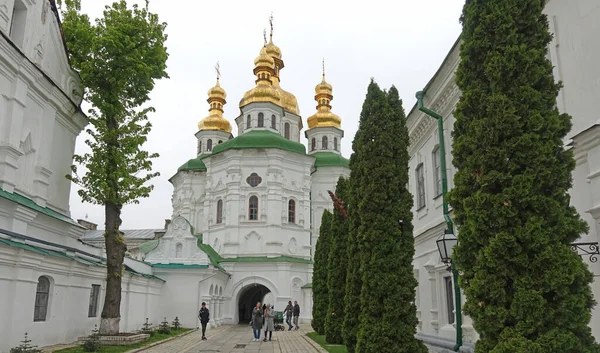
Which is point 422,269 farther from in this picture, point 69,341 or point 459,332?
point 69,341

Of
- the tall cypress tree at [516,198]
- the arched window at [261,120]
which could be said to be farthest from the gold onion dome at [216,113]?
the tall cypress tree at [516,198]

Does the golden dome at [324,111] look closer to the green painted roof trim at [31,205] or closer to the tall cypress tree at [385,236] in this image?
the green painted roof trim at [31,205]

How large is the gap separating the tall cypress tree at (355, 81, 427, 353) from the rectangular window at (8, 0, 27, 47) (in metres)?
9.52

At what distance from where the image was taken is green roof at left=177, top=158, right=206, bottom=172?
43781 mm

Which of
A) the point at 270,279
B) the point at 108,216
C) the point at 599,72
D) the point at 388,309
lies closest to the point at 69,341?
the point at 108,216

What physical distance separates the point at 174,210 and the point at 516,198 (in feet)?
137

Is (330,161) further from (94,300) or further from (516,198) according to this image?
(516,198)

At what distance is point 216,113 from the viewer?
166ft

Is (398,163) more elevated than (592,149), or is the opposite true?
(398,163)

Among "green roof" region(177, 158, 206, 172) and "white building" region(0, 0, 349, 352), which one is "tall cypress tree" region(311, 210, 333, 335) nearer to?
"white building" region(0, 0, 349, 352)

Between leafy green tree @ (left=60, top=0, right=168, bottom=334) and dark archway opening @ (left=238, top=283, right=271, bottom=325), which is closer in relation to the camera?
leafy green tree @ (left=60, top=0, right=168, bottom=334)

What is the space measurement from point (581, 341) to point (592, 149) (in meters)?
2.86

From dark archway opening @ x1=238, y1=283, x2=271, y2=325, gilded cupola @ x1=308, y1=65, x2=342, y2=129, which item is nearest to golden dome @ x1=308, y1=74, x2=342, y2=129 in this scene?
gilded cupola @ x1=308, y1=65, x2=342, y2=129

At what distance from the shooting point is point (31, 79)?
14.2 metres
